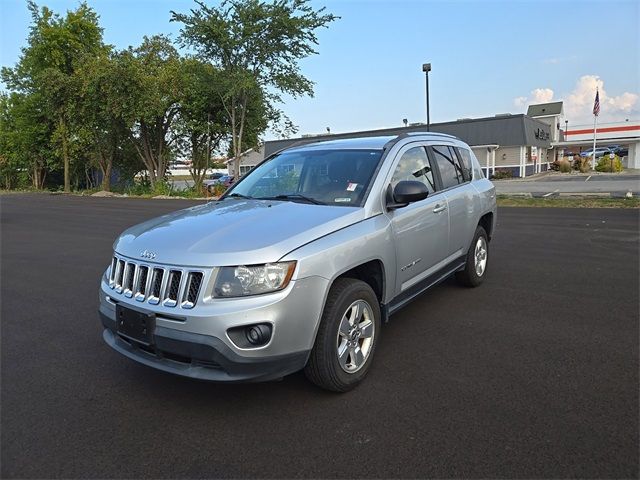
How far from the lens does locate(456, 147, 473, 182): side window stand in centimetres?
573

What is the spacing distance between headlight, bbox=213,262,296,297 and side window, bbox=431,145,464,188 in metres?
2.73

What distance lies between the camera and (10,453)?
2.78 metres

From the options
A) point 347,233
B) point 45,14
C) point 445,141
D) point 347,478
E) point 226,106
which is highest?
point 45,14

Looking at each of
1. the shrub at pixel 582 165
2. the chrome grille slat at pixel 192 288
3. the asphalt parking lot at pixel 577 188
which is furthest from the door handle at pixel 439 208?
the shrub at pixel 582 165

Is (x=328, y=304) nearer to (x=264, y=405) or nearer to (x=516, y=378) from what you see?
(x=264, y=405)

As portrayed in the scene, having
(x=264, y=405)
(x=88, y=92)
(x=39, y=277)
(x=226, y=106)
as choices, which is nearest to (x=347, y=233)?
(x=264, y=405)

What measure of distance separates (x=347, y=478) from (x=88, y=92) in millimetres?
29692

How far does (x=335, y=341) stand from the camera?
3164 mm

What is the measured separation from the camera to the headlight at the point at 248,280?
2.86 m

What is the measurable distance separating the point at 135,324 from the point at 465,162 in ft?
14.3

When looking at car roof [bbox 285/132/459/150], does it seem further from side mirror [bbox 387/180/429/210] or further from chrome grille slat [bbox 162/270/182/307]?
chrome grille slat [bbox 162/270/182/307]

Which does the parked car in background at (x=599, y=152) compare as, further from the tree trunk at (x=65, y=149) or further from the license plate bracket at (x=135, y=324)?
the license plate bracket at (x=135, y=324)

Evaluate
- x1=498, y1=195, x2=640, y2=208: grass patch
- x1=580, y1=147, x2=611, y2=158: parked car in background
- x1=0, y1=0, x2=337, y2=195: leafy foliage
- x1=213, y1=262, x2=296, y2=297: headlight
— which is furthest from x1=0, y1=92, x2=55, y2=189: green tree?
x1=580, y1=147, x2=611, y2=158: parked car in background

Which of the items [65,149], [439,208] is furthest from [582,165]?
[439,208]
